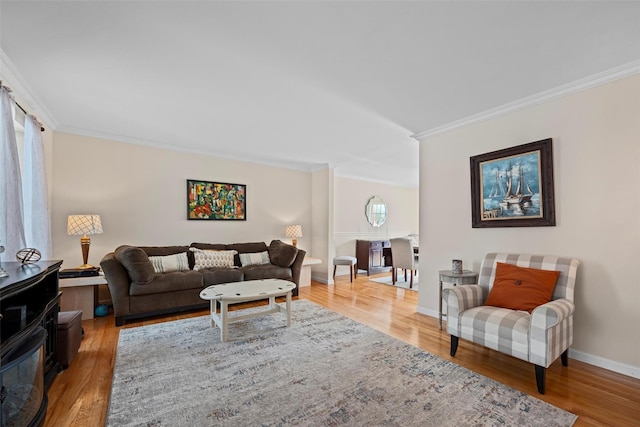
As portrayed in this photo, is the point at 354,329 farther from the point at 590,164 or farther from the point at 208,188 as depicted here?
the point at 208,188

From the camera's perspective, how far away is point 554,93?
263 cm

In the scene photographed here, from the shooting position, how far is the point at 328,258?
571 cm

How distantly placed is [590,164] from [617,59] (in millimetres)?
806

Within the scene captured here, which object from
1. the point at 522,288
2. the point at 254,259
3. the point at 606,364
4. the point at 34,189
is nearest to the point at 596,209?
the point at 522,288

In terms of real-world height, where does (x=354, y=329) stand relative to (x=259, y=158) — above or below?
below

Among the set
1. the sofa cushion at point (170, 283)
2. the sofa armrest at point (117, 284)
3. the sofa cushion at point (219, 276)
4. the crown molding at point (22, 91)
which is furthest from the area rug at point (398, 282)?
the crown molding at point (22, 91)

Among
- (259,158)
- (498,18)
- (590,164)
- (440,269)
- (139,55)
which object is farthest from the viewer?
(259,158)

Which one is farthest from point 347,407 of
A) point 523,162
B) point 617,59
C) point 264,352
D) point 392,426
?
point 617,59

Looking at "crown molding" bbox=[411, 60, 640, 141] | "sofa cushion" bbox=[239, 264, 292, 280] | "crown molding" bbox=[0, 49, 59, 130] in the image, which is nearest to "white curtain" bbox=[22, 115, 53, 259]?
"crown molding" bbox=[0, 49, 59, 130]

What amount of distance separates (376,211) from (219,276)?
4584 millimetres

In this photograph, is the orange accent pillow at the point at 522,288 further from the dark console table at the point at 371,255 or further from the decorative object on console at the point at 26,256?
the dark console table at the point at 371,255

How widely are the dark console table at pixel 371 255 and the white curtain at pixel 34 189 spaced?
5394mm

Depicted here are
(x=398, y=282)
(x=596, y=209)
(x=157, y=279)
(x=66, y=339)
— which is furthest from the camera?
(x=398, y=282)

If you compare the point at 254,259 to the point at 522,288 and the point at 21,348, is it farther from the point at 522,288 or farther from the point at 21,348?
the point at 522,288
